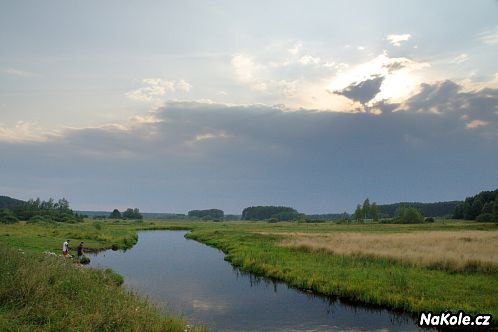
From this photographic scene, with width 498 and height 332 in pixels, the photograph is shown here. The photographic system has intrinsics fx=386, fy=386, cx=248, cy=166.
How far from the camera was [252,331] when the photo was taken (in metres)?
18.4

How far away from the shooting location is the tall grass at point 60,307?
536 inches

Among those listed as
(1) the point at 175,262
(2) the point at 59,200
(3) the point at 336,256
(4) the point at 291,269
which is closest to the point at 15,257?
(4) the point at 291,269

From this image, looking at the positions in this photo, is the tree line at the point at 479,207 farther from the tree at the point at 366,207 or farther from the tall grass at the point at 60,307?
the tall grass at the point at 60,307

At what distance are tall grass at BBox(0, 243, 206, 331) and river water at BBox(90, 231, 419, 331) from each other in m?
3.93

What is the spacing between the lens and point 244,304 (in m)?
24.1

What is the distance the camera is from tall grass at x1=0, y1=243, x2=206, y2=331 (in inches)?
536

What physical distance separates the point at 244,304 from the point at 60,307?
38.3 feet

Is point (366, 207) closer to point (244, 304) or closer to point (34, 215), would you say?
point (34, 215)

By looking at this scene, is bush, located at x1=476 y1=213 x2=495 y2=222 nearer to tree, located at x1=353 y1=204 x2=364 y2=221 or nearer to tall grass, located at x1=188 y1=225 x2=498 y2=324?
tree, located at x1=353 y1=204 x2=364 y2=221

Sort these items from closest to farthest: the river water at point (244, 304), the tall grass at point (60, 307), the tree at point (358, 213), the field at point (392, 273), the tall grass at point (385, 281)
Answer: the tall grass at point (60, 307), the river water at point (244, 304), the tall grass at point (385, 281), the field at point (392, 273), the tree at point (358, 213)

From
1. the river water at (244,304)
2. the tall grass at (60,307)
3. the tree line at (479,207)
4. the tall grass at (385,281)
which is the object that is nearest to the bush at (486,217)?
the tree line at (479,207)

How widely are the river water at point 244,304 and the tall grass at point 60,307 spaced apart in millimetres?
3927

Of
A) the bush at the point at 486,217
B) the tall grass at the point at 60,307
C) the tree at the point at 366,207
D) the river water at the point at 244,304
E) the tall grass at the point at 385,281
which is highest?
the tree at the point at 366,207

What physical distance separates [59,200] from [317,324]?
19975cm
